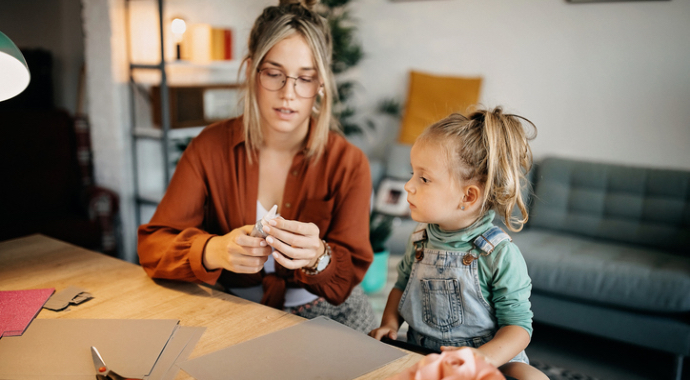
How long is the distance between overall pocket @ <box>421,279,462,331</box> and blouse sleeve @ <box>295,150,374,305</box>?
224mm

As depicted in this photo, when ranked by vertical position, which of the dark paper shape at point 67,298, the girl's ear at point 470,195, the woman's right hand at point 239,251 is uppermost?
the girl's ear at point 470,195

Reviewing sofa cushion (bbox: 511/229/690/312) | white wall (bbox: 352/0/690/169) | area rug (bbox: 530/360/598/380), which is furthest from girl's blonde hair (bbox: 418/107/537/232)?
white wall (bbox: 352/0/690/169)

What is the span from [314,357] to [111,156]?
9.15 feet

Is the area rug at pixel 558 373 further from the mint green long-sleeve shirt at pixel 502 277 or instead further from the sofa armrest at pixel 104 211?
the sofa armrest at pixel 104 211

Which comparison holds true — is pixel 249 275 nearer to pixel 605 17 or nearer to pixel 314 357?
pixel 314 357

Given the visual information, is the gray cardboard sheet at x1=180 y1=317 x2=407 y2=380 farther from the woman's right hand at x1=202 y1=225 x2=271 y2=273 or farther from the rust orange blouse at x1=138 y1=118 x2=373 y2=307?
the rust orange blouse at x1=138 y1=118 x2=373 y2=307

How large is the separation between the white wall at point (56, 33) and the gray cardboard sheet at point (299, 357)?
3.81 m

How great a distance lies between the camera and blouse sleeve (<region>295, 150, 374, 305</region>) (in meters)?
1.20

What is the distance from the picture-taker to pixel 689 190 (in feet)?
8.68

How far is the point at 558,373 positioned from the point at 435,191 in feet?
5.21

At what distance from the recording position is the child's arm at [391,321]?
1080mm

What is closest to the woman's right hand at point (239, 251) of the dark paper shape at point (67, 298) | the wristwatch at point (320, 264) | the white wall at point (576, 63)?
the wristwatch at point (320, 264)

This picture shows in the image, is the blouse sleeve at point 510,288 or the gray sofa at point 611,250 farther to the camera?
the gray sofa at point 611,250

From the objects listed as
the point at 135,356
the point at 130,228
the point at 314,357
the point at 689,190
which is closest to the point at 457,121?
the point at 314,357
